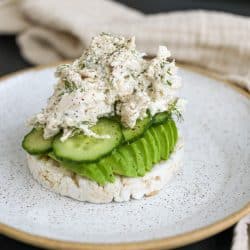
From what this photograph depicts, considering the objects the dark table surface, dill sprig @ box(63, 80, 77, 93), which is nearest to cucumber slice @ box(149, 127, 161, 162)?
dill sprig @ box(63, 80, 77, 93)

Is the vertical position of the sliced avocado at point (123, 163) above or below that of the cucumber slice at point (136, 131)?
below

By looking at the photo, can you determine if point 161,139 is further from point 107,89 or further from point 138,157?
point 107,89

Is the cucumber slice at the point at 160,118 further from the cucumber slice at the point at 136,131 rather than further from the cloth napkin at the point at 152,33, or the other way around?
the cloth napkin at the point at 152,33

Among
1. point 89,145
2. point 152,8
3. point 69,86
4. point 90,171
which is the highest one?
point 152,8

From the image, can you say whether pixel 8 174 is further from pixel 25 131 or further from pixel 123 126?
pixel 123 126

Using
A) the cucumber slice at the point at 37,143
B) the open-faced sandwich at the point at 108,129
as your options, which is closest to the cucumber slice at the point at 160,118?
the open-faced sandwich at the point at 108,129

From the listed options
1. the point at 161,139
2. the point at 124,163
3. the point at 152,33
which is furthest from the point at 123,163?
the point at 152,33

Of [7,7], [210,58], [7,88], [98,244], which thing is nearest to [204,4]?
[210,58]

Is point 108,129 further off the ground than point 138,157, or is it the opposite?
point 108,129
